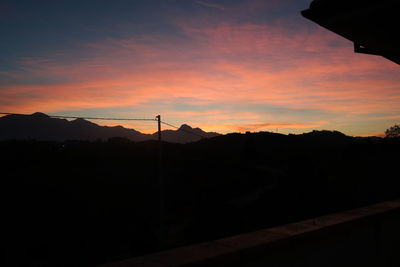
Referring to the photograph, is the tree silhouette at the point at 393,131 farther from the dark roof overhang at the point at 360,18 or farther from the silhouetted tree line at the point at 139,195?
the dark roof overhang at the point at 360,18

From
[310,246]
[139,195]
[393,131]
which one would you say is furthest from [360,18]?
[393,131]

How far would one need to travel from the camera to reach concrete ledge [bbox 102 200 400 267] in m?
1.94

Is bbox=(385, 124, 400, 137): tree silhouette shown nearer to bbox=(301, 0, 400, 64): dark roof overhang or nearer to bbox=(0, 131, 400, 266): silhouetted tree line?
bbox=(0, 131, 400, 266): silhouetted tree line

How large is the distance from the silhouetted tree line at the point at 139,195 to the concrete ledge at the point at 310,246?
1551cm

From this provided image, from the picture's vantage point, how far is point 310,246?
2.45m

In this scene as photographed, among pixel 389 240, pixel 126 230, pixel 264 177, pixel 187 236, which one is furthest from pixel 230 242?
pixel 264 177

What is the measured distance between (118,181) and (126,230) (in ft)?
38.9

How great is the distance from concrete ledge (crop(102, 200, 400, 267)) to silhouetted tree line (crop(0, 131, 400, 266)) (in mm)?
15511

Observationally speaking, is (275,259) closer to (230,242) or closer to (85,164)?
(230,242)

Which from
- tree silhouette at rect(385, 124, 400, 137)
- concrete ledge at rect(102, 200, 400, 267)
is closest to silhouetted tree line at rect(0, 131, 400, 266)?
concrete ledge at rect(102, 200, 400, 267)

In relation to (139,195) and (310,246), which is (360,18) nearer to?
(310,246)

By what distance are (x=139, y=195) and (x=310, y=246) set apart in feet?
110

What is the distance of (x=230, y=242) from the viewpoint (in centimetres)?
218

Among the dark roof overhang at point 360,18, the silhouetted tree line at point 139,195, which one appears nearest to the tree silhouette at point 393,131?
the silhouetted tree line at point 139,195
